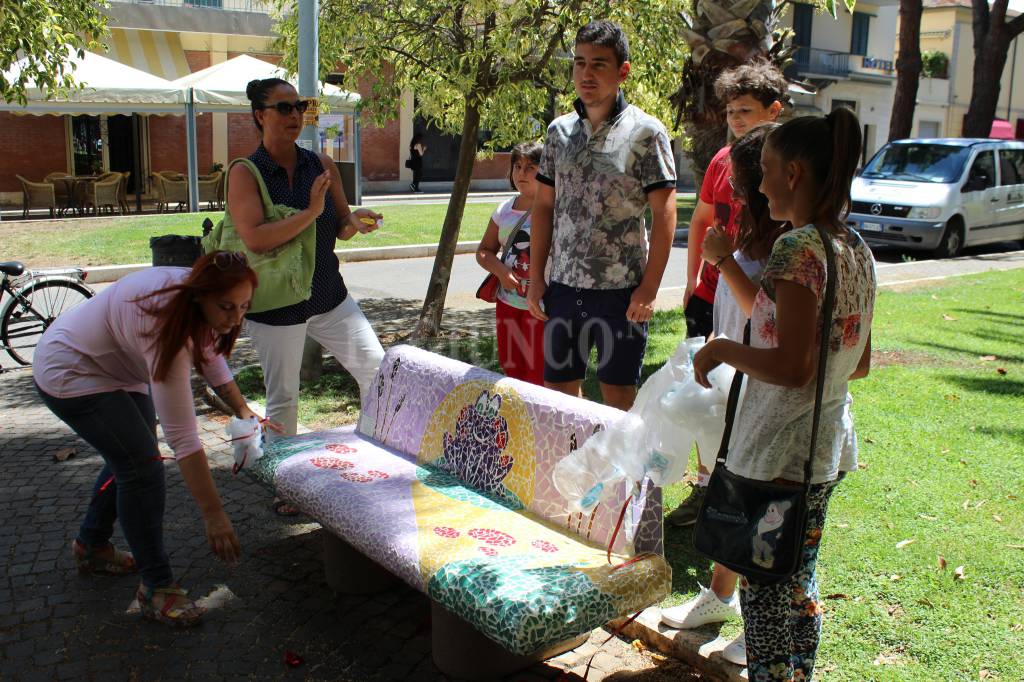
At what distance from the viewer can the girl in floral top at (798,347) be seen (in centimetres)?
254

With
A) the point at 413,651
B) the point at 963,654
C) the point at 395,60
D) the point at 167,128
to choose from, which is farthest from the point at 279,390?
the point at 167,128

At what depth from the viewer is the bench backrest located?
3369 millimetres

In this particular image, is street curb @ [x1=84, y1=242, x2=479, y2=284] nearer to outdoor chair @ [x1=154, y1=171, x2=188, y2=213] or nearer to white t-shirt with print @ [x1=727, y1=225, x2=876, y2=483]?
outdoor chair @ [x1=154, y1=171, x2=188, y2=213]

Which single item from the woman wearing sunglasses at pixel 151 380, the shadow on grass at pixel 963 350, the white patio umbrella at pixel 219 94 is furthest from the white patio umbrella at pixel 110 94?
the woman wearing sunglasses at pixel 151 380

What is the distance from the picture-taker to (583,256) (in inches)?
164

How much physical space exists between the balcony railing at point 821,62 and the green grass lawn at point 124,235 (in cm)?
2225

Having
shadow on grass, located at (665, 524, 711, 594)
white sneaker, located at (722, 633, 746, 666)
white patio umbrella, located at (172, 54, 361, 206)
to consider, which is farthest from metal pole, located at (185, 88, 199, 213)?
white sneaker, located at (722, 633, 746, 666)

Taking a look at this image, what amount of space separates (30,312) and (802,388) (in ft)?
25.0

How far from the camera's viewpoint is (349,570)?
13.1 ft

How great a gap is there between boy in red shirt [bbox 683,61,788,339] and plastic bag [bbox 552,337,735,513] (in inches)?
37.1

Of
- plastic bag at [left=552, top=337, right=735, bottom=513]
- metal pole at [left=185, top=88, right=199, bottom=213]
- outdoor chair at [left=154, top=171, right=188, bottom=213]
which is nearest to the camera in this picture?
plastic bag at [left=552, top=337, right=735, bottom=513]

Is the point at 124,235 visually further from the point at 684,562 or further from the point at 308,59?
the point at 684,562

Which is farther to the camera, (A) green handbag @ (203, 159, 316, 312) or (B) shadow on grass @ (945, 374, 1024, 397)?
(B) shadow on grass @ (945, 374, 1024, 397)

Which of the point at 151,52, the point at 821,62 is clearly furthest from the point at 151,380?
the point at 821,62
